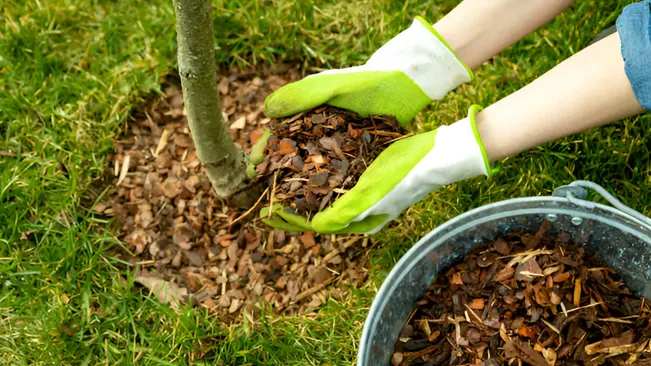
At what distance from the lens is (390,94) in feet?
6.41

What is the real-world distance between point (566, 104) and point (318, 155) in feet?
2.28

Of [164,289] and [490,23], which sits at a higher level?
[490,23]

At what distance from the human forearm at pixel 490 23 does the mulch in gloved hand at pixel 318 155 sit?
1.27 ft

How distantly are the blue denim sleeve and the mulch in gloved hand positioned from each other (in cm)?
67

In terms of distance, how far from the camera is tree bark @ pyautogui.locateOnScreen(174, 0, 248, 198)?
1.52 metres

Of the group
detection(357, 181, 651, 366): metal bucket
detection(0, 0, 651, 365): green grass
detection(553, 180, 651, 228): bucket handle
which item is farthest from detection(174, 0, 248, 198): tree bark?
detection(553, 180, 651, 228): bucket handle

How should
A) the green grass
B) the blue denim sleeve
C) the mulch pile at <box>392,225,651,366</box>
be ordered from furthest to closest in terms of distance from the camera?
the green grass < the mulch pile at <box>392,225,651,366</box> < the blue denim sleeve

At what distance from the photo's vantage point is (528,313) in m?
1.76

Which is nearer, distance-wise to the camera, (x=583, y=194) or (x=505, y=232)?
(x=583, y=194)

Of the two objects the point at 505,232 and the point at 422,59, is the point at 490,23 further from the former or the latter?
the point at 505,232

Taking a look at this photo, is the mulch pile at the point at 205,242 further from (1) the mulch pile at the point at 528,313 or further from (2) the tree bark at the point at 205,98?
(1) the mulch pile at the point at 528,313

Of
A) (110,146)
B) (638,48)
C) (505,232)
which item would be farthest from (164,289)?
(638,48)

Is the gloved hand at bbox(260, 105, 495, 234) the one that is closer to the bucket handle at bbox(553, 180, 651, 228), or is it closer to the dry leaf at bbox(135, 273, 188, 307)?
the bucket handle at bbox(553, 180, 651, 228)

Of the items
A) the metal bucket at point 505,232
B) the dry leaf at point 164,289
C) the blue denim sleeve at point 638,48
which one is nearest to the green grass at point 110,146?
the dry leaf at point 164,289
